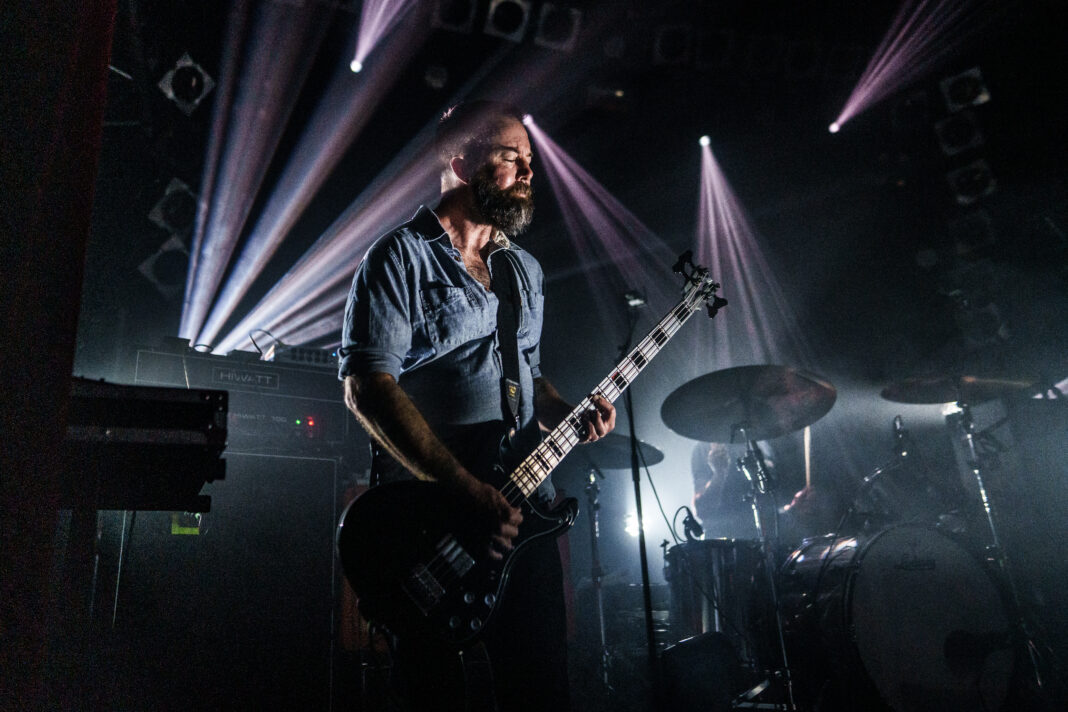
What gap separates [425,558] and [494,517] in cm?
21

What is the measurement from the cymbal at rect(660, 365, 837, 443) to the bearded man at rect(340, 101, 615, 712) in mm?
2291

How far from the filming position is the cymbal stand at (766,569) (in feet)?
12.8

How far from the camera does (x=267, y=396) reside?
4.07 m

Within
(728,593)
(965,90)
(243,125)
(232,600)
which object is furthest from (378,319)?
(965,90)

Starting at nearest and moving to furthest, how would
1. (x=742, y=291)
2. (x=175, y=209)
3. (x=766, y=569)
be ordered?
(x=766, y=569), (x=175, y=209), (x=742, y=291)

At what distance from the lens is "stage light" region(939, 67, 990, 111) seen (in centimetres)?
646

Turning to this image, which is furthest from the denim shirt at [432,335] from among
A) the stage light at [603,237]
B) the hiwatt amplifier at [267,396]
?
the stage light at [603,237]

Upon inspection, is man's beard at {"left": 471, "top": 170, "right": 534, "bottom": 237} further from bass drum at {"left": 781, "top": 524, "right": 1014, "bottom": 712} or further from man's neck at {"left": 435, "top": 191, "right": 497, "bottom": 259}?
bass drum at {"left": 781, "top": 524, "right": 1014, "bottom": 712}

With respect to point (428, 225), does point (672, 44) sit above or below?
above

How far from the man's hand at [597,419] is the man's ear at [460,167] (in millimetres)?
929

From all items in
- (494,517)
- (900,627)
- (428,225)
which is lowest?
(900,627)

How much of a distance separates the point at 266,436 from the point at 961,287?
7024 mm

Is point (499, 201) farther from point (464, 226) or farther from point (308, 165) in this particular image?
point (308, 165)

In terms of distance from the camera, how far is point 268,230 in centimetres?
634
